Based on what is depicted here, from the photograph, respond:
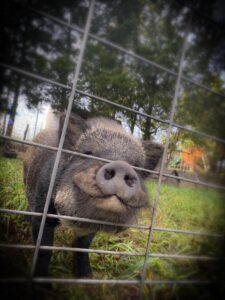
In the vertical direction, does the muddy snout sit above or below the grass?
above

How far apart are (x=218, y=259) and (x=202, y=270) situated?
0.27 metres

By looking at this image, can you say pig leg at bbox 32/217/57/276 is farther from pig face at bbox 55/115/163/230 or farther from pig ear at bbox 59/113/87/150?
pig ear at bbox 59/113/87/150

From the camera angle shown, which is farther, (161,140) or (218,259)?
(161,140)

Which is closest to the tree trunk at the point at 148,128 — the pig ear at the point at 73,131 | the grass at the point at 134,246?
the pig ear at the point at 73,131

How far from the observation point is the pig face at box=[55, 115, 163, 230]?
2.32 meters

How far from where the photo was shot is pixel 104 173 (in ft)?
7.64

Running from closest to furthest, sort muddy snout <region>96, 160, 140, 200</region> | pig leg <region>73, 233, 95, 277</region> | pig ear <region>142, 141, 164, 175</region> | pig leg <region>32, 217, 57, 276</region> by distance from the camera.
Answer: muddy snout <region>96, 160, 140, 200</region> < pig leg <region>32, 217, 57, 276</region> < pig leg <region>73, 233, 95, 277</region> < pig ear <region>142, 141, 164, 175</region>

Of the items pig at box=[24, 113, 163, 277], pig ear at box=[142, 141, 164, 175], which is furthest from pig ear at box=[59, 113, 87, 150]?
pig ear at box=[142, 141, 164, 175]

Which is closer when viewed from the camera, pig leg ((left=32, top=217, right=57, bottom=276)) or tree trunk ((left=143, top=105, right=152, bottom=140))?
pig leg ((left=32, top=217, right=57, bottom=276))

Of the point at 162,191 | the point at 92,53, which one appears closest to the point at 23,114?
the point at 92,53

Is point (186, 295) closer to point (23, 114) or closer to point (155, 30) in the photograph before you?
point (23, 114)

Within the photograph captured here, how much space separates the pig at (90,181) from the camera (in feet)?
7.67

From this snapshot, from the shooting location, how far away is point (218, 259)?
234cm

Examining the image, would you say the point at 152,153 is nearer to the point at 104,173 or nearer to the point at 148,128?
the point at 148,128
